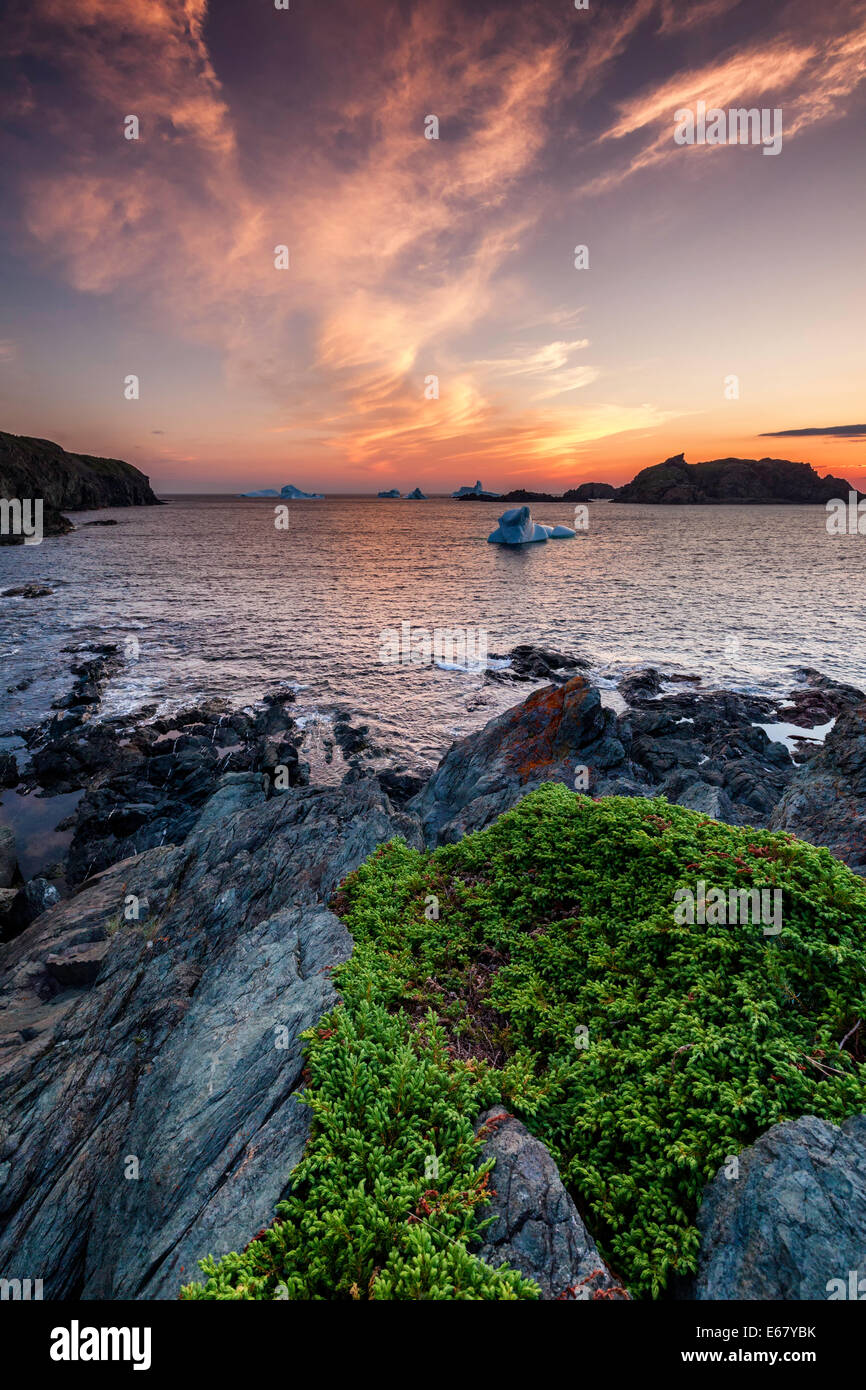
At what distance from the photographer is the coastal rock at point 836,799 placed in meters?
9.23

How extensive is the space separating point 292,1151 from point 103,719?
26583mm

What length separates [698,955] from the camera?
239 inches

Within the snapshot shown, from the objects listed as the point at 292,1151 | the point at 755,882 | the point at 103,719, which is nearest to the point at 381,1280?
the point at 292,1151

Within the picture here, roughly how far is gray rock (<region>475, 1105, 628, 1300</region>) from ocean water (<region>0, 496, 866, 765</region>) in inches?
764

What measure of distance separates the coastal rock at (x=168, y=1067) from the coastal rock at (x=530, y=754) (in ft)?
17.9

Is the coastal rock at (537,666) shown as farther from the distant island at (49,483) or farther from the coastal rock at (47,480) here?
the coastal rock at (47,480)

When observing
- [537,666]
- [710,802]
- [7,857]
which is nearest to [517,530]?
[537,666]

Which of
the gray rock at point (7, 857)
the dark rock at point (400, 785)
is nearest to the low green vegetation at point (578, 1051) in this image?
the dark rock at point (400, 785)

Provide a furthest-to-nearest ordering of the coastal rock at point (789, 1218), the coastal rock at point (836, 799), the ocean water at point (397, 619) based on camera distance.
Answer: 1. the ocean water at point (397, 619)
2. the coastal rock at point (836, 799)
3. the coastal rock at point (789, 1218)

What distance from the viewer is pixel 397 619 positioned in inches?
1912

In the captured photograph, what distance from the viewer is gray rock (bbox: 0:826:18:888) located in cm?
1612

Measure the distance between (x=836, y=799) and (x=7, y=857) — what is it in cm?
2171
